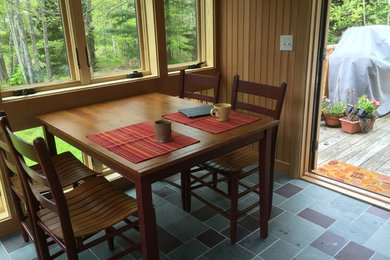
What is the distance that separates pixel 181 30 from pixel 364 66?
9.10 feet

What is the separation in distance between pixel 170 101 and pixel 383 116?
3.59m

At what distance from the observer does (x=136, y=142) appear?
1.53m

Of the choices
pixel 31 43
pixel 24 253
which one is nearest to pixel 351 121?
pixel 31 43

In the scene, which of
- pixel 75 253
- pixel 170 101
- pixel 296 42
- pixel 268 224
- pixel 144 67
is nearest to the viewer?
pixel 75 253

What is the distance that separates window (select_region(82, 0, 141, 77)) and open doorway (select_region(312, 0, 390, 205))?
1.48 meters

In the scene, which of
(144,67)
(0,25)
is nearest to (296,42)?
(144,67)

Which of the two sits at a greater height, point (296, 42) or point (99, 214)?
point (296, 42)

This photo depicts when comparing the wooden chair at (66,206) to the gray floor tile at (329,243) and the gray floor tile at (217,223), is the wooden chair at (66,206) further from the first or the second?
the gray floor tile at (329,243)

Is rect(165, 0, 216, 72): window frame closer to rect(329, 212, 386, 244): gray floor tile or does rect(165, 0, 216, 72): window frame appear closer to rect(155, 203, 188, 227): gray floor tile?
rect(155, 203, 188, 227): gray floor tile

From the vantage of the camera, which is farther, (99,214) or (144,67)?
(144,67)

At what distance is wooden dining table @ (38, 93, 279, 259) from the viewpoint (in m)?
1.32

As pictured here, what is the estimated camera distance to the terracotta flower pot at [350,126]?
388 cm

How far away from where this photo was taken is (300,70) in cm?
250

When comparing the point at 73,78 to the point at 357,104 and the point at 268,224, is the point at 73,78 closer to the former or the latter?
the point at 268,224
